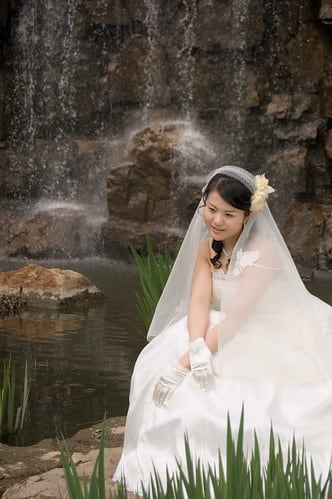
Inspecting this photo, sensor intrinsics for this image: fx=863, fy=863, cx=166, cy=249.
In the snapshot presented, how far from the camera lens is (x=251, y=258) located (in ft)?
10.7

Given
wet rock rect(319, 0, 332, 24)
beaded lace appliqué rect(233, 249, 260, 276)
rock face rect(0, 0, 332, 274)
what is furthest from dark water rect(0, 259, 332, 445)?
wet rock rect(319, 0, 332, 24)

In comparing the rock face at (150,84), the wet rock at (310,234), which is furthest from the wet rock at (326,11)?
the wet rock at (310,234)

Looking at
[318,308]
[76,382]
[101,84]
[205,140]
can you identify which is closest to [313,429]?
[318,308]

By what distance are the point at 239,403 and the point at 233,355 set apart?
23 cm

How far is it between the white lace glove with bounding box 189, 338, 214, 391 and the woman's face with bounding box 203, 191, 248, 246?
16.4 inches

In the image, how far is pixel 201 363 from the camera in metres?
3.03

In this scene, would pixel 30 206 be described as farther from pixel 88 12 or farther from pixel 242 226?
pixel 242 226

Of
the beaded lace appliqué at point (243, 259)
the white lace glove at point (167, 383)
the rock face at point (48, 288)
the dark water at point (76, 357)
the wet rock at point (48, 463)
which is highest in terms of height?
the beaded lace appliqué at point (243, 259)

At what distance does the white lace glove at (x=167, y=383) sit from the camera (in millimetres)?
3023

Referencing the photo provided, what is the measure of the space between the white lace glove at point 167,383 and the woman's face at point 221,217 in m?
0.53

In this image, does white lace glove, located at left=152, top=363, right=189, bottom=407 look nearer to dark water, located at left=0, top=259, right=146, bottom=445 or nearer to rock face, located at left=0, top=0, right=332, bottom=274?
dark water, located at left=0, top=259, right=146, bottom=445

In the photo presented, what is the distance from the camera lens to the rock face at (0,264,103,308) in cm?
722

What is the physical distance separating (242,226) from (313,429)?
83cm

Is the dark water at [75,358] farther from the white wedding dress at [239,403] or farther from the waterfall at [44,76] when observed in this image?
the waterfall at [44,76]
